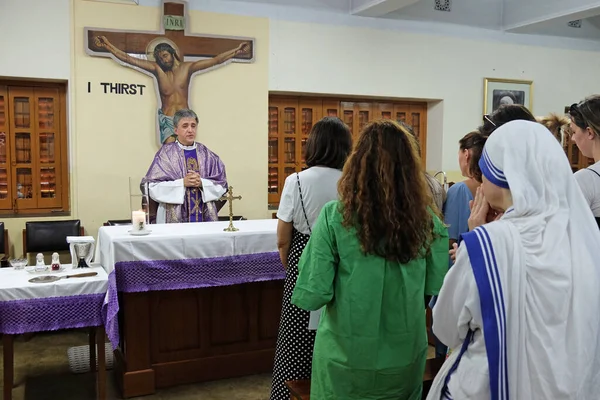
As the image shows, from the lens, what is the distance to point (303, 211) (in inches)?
106

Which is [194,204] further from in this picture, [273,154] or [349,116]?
[349,116]

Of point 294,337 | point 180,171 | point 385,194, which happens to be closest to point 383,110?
point 180,171

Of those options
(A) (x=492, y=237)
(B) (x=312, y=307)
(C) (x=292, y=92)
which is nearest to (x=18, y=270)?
(B) (x=312, y=307)

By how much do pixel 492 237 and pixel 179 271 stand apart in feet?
8.20

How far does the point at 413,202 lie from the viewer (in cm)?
191

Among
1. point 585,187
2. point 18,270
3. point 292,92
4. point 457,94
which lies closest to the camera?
point 585,187

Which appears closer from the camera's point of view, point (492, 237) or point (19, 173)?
point (492, 237)

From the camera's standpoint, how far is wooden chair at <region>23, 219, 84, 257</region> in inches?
209

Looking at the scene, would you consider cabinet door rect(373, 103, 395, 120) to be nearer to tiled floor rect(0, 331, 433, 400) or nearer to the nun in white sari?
tiled floor rect(0, 331, 433, 400)

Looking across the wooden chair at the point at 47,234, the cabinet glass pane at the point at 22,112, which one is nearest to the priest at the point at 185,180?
the wooden chair at the point at 47,234

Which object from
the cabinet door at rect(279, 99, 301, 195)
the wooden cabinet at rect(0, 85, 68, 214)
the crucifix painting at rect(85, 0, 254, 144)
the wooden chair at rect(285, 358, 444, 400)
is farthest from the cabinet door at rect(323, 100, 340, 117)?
the wooden chair at rect(285, 358, 444, 400)

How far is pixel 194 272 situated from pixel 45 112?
299cm

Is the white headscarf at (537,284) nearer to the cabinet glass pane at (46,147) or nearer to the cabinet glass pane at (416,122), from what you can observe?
the cabinet glass pane at (46,147)

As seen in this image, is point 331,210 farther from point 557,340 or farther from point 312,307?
point 557,340
